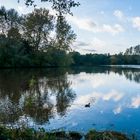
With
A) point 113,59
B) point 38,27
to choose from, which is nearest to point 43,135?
point 38,27

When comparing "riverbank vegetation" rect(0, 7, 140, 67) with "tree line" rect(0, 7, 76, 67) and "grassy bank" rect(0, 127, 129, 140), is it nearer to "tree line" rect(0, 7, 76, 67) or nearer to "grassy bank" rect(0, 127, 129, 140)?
"tree line" rect(0, 7, 76, 67)

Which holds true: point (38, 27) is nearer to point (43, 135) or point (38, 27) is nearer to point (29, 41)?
point (29, 41)

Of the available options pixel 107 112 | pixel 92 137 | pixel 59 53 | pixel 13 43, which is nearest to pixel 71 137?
pixel 92 137

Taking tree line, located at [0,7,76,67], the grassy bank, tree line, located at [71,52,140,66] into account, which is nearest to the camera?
the grassy bank

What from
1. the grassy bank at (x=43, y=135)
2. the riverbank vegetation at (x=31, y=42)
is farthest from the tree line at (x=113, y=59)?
the grassy bank at (x=43, y=135)

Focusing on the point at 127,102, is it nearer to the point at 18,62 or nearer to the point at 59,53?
the point at 18,62

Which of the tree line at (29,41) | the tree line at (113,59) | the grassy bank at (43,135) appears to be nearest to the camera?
the grassy bank at (43,135)

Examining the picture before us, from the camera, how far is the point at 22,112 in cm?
1563

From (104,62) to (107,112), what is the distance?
123 meters

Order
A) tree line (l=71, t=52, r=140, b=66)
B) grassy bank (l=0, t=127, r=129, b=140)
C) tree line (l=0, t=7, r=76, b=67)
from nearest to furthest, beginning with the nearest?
grassy bank (l=0, t=127, r=129, b=140) → tree line (l=0, t=7, r=76, b=67) → tree line (l=71, t=52, r=140, b=66)

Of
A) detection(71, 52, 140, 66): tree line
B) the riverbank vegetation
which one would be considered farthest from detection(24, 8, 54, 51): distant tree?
detection(71, 52, 140, 66): tree line

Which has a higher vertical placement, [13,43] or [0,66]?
[13,43]

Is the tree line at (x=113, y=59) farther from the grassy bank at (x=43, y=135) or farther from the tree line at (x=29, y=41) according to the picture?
the grassy bank at (x=43, y=135)

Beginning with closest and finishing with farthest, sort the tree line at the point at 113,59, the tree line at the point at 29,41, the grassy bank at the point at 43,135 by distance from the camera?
the grassy bank at the point at 43,135 → the tree line at the point at 29,41 → the tree line at the point at 113,59
